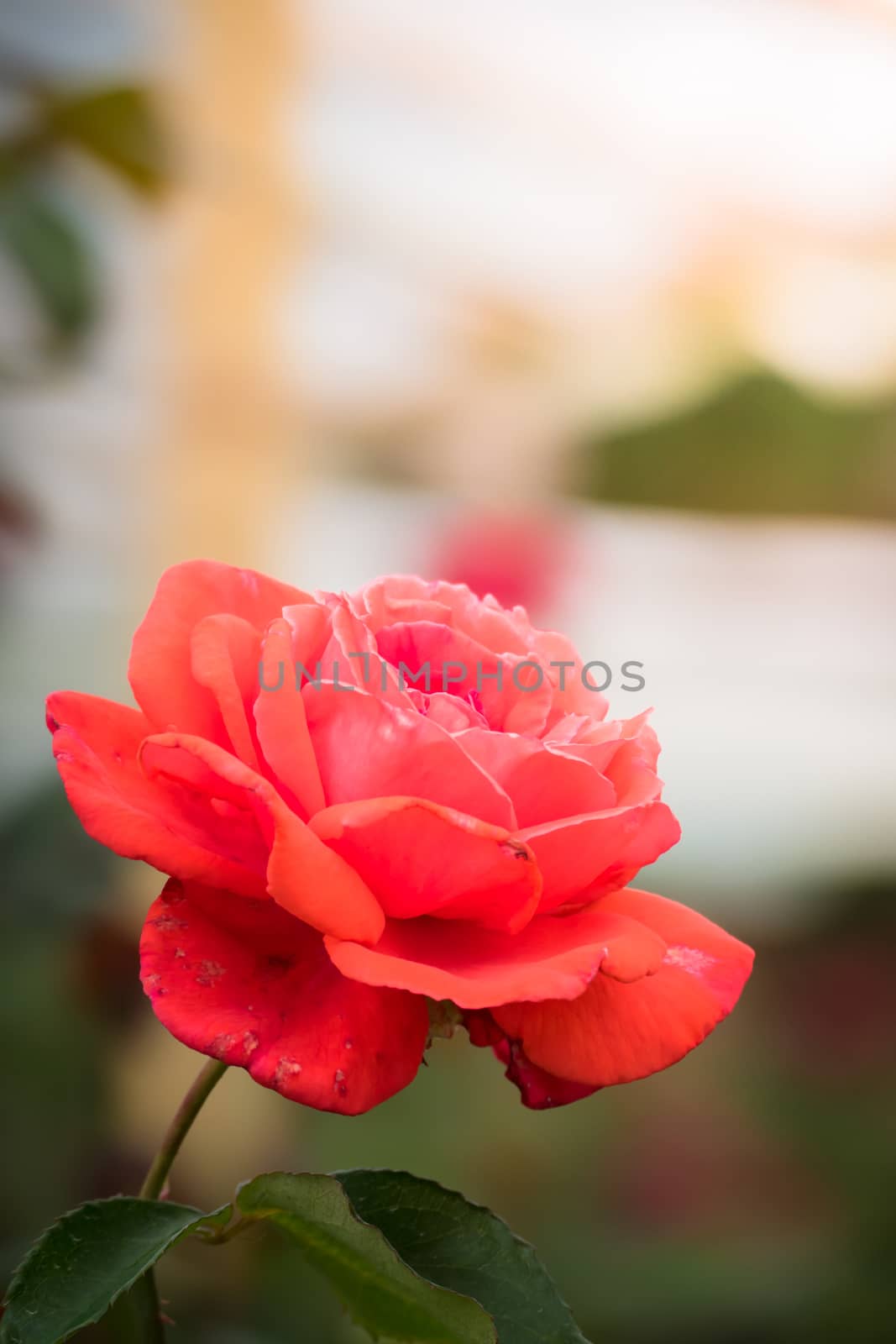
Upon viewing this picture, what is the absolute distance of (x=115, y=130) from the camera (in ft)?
1.90

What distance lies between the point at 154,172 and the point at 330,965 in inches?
21.0

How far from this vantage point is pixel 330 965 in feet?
0.70

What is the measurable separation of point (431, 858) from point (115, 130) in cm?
53

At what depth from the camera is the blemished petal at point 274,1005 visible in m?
0.19

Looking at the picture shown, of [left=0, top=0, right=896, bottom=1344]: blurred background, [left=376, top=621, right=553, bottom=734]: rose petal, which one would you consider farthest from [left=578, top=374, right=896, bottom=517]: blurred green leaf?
[left=376, top=621, right=553, bottom=734]: rose petal

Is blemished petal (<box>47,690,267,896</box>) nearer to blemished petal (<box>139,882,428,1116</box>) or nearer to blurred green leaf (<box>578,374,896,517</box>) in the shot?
blemished petal (<box>139,882,428,1116</box>)

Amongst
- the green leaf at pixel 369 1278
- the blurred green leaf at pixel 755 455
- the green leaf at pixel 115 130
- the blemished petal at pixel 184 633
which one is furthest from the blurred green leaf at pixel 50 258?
the blurred green leaf at pixel 755 455

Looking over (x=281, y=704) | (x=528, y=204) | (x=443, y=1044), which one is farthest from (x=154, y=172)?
(x=443, y=1044)

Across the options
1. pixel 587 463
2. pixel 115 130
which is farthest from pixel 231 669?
pixel 587 463

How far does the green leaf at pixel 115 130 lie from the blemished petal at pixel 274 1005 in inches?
19.4

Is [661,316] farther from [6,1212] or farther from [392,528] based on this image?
[6,1212]

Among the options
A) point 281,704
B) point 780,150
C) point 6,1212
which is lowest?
point 6,1212

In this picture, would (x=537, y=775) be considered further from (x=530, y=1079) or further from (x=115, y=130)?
(x=115, y=130)

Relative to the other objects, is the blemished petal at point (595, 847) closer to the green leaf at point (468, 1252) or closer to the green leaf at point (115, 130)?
the green leaf at point (468, 1252)
